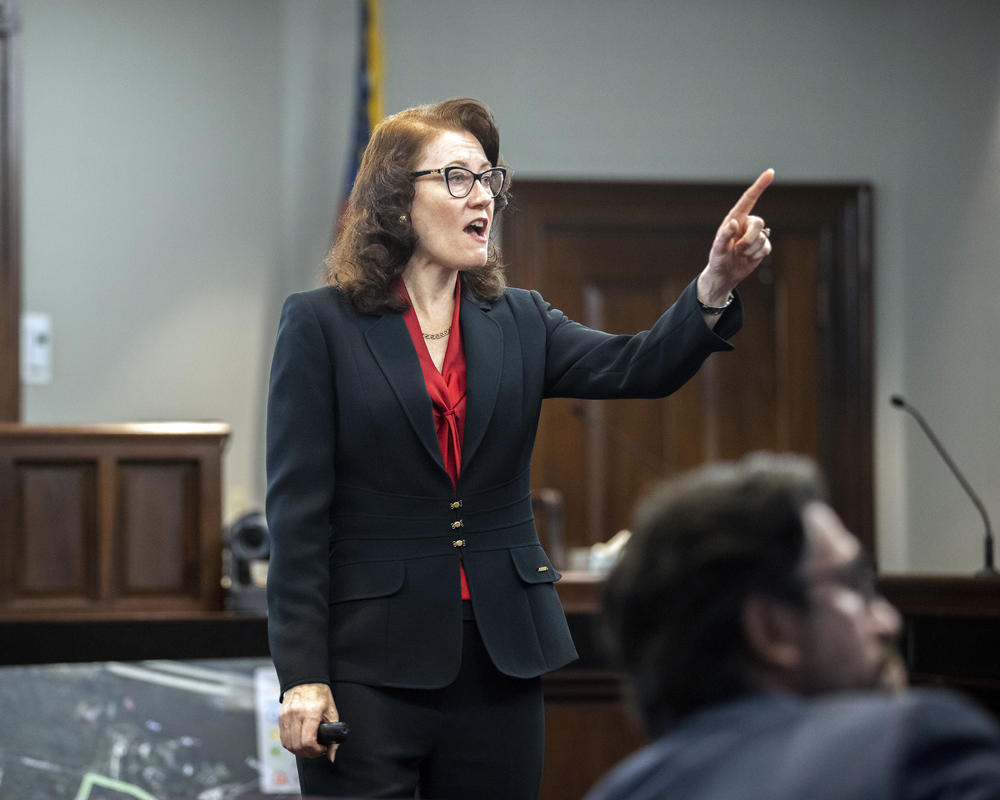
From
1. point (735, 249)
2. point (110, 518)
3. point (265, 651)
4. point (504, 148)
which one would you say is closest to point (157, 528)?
point (110, 518)

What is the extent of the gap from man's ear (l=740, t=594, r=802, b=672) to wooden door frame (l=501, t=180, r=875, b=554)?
4558 millimetres

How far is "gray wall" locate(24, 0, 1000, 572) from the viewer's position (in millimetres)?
4984

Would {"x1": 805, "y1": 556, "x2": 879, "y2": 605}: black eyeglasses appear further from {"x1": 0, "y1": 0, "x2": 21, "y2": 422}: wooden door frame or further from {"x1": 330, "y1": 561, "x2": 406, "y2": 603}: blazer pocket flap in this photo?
{"x1": 0, "y1": 0, "x2": 21, "y2": 422}: wooden door frame

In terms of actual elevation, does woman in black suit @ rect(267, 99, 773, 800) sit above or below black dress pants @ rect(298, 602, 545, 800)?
above

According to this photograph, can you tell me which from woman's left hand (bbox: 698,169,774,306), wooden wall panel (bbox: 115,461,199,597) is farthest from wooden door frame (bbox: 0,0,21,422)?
woman's left hand (bbox: 698,169,774,306)

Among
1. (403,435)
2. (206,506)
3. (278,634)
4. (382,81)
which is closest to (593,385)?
(403,435)

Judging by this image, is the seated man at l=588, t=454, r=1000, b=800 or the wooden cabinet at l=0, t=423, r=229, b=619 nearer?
the seated man at l=588, t=454, r=1000, b=800

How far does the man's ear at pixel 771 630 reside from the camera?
88cm

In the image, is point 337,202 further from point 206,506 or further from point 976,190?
point 976,190

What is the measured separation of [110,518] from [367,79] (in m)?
1.99

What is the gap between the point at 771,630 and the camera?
882 mm

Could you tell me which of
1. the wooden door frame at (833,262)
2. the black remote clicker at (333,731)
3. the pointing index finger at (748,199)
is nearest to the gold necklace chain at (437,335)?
the pointing index finger at (748,199)

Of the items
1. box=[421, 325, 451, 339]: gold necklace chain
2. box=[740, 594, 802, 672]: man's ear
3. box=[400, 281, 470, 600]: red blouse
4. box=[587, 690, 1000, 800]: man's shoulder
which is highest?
box=[421, 325, 451, 339]: gold necklace chain

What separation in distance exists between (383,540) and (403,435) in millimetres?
146
